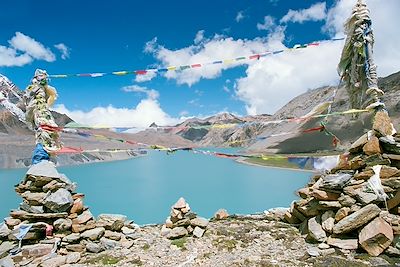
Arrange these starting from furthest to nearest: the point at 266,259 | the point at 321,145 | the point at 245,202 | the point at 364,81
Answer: the point at 321,145
the point at 245,202
the point at 364,81
the point at 266,259

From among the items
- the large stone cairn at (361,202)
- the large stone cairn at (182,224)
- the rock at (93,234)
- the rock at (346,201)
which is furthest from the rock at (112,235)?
the rock at (346,201)

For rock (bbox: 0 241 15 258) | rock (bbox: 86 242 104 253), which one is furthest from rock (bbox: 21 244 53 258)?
rock (bbox: 86 242 104 253)

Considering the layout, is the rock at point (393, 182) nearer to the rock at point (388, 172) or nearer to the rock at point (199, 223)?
the rock at point (388, 172)

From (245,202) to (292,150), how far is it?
75.7 m

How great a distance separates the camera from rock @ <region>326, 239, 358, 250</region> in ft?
21.1

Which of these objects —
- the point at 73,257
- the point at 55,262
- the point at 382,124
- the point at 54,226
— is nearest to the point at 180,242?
the point at 73,257

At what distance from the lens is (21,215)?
7715mm

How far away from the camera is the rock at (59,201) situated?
7.72m

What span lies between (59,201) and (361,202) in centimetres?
676

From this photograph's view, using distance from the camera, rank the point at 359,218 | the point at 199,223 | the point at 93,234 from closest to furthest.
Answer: the point at 359,218 < the point at 93,234 < the point at 199,223

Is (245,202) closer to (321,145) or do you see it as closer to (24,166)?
(24,166)

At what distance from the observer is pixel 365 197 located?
678cm

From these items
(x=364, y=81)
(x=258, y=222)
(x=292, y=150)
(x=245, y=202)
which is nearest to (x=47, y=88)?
(x=258, y=222)

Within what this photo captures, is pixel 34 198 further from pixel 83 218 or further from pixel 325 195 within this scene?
pixel 325 195
